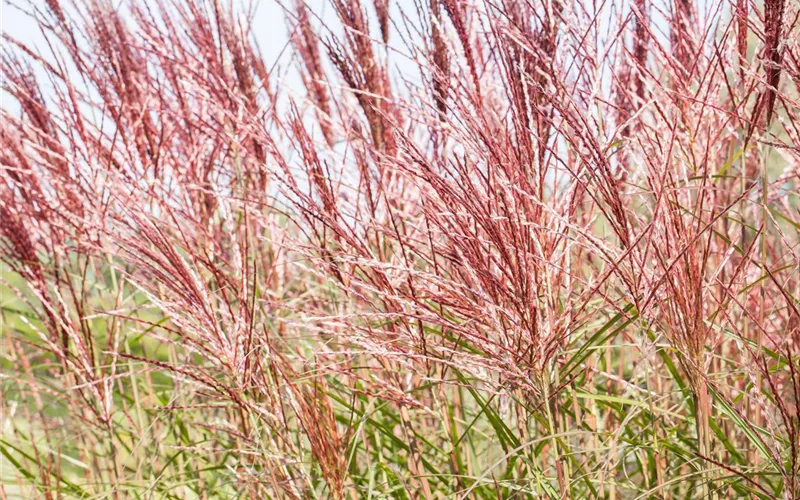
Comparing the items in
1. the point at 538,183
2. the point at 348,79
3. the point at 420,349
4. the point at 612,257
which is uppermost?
the point at 348,79

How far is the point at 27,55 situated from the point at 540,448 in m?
1.66

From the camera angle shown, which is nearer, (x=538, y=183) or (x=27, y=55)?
(x=538, y=183)

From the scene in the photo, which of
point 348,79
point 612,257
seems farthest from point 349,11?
point 612,257

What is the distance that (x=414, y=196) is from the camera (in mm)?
2348

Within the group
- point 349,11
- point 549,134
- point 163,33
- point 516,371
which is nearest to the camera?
point 516,371

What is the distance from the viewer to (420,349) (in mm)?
1439

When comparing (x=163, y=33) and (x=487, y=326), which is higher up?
(x=163, y=33)

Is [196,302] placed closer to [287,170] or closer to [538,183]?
[287,170]

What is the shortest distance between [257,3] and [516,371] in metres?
1.45

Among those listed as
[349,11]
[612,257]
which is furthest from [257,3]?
[612,257]

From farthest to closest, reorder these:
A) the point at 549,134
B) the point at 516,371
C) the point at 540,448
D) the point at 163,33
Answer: the point at 163,33 → the point at 540,448 → the point at 549,134 → the point at 516,371

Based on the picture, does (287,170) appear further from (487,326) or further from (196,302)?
(487,326)

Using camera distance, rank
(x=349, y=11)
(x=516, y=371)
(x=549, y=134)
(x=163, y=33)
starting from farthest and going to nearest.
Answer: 1. (x=163, y=33)
2. (x=349, y=11)
3. (x=549, y=134)
4. (x=516, y=371)

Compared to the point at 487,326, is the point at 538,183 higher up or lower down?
higher up
